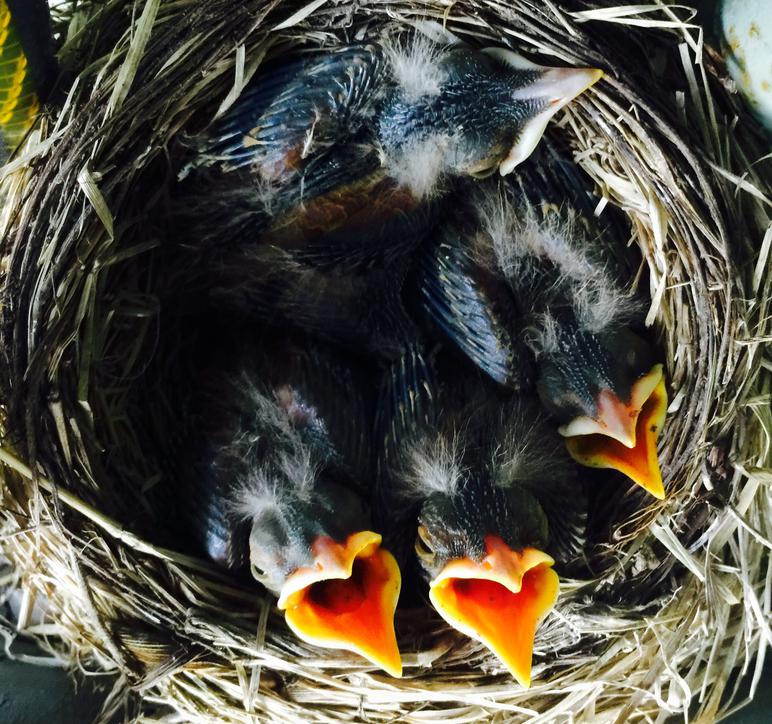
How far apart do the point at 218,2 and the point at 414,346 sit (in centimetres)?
45

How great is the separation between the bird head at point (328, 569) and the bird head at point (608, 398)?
270 mm

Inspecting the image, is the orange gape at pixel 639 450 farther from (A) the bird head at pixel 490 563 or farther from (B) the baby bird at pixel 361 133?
(B) the baby bird at pixel 361 133

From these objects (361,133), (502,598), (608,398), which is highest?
(361,133)

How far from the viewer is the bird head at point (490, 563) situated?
0.79 metres

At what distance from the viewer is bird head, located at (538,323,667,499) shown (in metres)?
0.87

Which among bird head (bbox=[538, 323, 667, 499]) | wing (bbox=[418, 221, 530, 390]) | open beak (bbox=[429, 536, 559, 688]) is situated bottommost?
open beak (bbox=[429, 536, 559, 688])

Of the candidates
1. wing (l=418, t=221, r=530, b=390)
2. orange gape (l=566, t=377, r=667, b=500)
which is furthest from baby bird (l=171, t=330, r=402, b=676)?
orange gape (l=566, t=377, r=667, b=500)

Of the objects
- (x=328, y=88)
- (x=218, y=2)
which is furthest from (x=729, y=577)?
(x=218, y=2)

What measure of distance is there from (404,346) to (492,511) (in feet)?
0.83

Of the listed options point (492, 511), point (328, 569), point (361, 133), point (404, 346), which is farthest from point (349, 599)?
point (361, 133)

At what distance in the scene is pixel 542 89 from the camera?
0.82m

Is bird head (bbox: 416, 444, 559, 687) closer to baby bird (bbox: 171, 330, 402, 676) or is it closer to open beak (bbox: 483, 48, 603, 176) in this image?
baby bird (bbox: 171, 330, 402, 676)

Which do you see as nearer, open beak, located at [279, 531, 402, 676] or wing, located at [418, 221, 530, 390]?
open beak, located at [279, 531, 402, 676]

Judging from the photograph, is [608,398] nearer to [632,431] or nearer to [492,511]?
[632,431]
